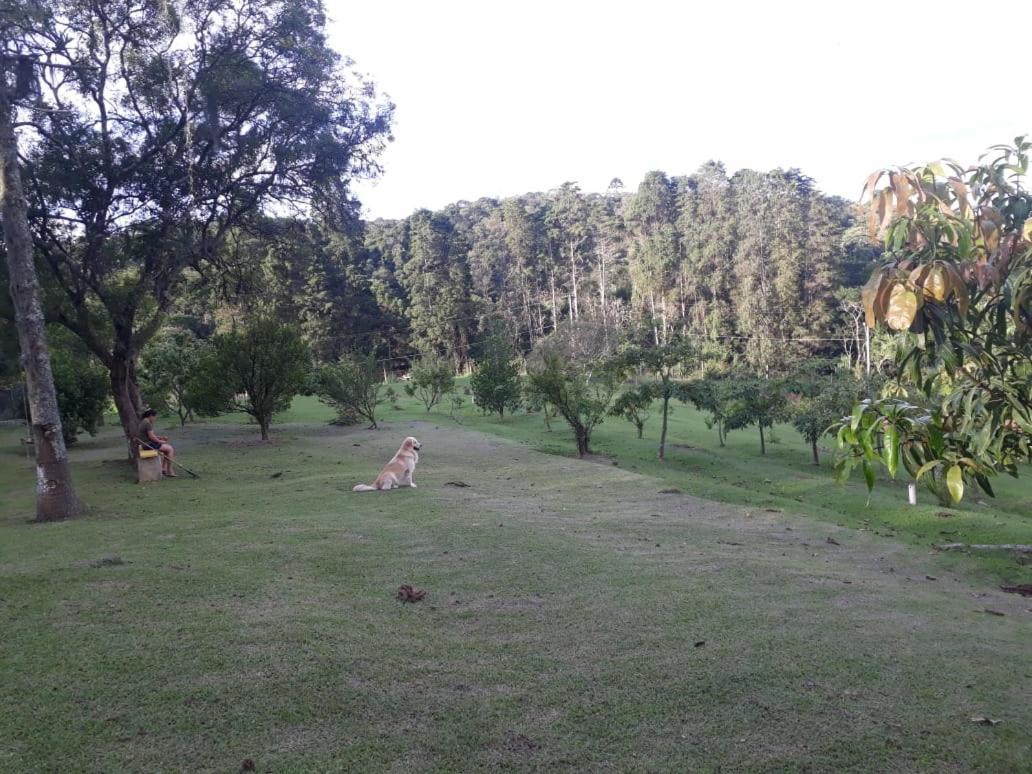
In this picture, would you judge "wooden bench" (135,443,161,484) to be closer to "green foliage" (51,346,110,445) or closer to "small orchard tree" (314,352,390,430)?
"green foliage" (51,346,110,445)

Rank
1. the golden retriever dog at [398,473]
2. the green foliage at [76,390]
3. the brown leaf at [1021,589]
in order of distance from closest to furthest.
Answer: the brown leaf at [1021,589] → the golden retriever dog at [398,473] → the green foliage at [76,390]

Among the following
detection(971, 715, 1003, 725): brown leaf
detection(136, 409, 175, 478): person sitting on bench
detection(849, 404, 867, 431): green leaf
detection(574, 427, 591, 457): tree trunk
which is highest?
detection(849, 404, 867, 431): green leaf

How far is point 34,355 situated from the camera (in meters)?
8.31

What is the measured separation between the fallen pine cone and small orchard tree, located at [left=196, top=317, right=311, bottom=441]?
1358 centimetres

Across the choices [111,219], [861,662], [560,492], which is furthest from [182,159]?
[861,662]

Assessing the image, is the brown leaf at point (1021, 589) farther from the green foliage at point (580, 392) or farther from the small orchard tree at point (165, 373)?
the small orchard tree at point (165, 373)

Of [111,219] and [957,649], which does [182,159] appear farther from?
[957,649]

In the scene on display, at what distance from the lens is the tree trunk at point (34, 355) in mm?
8289

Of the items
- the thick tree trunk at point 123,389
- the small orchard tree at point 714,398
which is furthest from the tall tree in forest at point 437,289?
the thick tree trunk at point 123,389

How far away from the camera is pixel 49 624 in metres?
4.34

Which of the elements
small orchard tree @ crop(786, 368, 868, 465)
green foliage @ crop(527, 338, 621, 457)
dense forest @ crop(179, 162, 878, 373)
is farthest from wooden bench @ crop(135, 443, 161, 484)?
dense forest @ crop(179, 162, 878, 373)

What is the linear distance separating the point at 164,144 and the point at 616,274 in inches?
1941

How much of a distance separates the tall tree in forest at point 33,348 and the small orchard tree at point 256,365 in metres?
9.04

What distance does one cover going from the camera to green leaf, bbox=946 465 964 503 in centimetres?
211
